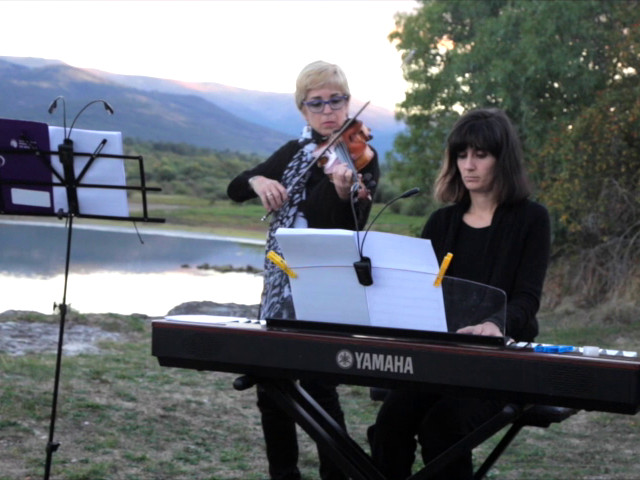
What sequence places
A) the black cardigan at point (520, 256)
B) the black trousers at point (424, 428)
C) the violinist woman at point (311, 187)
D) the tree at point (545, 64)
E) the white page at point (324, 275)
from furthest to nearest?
the tree at point (545, 64)
the violinist woman at point (311, 187)
the black cardigan at point (520, 256)
the black trousers at point (424, 428)
the white page at point (324, 275)

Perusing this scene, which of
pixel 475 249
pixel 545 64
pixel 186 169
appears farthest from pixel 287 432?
pixel 186 169

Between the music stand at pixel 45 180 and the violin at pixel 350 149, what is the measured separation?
0.70 meters

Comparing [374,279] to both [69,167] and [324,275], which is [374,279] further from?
[69,167]

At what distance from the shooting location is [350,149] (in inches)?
160

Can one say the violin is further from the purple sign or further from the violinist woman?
the purple sign

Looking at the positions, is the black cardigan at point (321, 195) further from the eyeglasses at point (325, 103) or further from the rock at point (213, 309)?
the rock at point (213, 309)

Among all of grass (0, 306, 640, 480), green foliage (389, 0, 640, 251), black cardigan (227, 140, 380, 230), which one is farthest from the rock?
black cardigan (227, 140, 380, 230)

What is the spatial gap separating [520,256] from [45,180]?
200 centimetres

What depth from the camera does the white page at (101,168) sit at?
4.29 metres

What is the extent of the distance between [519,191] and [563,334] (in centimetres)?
944

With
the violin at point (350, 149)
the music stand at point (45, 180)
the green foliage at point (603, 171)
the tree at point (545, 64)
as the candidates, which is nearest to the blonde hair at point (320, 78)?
the violin at point (350, 149)

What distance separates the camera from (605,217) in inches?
591

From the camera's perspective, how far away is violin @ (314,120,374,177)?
13.2 feet

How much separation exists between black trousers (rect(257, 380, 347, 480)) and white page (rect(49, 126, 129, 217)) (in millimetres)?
1019
